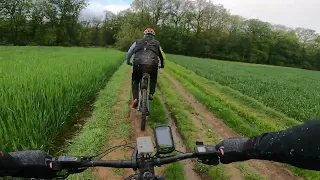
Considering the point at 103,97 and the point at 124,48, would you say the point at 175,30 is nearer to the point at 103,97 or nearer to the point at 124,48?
the point at 124,48

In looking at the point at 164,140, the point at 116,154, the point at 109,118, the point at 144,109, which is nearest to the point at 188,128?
the point at 144,109

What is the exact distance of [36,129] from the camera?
371cm

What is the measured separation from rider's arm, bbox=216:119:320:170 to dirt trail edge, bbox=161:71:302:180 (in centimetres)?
301

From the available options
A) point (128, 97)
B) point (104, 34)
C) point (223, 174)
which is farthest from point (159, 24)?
point (223, 174)

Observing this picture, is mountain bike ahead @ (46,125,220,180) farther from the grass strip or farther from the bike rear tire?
the bike rear tire

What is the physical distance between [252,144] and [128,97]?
7.59m

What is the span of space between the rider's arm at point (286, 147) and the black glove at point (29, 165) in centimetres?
101

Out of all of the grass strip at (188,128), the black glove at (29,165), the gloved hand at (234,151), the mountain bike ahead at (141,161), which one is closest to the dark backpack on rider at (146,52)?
the grass strip at (188,128)

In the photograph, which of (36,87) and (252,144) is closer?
(252,144)

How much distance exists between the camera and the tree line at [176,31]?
63.1 metres

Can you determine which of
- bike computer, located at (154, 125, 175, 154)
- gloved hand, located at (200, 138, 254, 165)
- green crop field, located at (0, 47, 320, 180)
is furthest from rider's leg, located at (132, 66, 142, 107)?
gloved hand, located at (200, 138, 254, 165)

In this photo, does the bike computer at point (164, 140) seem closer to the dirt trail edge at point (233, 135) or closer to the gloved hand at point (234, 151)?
the gloved hand at point (234, 151)

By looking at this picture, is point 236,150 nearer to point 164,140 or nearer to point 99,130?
point 164,140

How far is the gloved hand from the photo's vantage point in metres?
1.49
